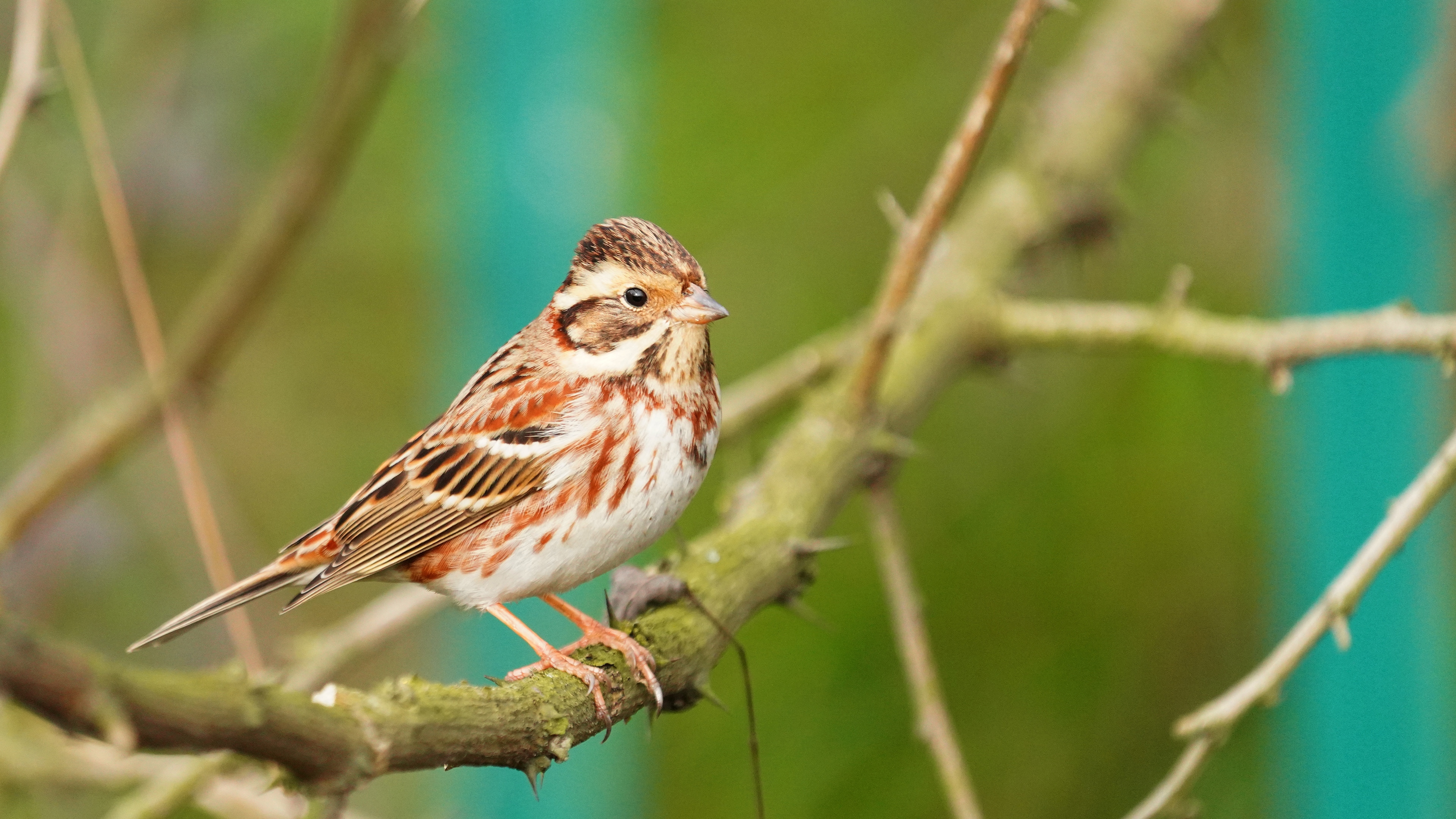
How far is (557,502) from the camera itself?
9.18 feet

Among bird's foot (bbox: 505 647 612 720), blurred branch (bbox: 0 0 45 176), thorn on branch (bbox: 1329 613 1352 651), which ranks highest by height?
blurred branch (bbox: 0 0 45 176)

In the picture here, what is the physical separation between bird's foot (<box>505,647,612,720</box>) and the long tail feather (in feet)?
1.76

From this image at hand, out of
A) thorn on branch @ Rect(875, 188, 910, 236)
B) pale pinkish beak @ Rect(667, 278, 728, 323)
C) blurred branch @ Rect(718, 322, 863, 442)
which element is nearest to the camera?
pale pinkish beak @ Rect(667, 278, 728, 323)

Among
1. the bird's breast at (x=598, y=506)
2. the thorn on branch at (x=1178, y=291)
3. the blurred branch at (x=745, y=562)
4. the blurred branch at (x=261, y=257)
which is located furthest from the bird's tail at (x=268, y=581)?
the thorn on branch at (x=1178, y=291)

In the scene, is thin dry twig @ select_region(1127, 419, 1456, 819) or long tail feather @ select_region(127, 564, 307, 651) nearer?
long tail feather @ select_region(127, 564, 307, 651)

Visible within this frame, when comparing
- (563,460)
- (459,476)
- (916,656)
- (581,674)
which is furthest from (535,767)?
(916,656)

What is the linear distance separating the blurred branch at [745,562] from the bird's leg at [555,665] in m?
0.02

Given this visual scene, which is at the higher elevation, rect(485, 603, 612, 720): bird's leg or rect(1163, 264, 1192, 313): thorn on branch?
rect(1163, 264, 1192, 313): thorn on branch

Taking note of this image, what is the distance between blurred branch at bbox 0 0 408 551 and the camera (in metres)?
3.17

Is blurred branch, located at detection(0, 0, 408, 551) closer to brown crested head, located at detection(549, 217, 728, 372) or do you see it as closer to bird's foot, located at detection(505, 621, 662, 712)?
brown crested head, located at detection(549, 217, 728, 372)

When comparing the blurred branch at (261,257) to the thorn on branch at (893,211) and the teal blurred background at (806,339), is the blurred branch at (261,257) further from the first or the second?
the thorn on branch at (893,211)

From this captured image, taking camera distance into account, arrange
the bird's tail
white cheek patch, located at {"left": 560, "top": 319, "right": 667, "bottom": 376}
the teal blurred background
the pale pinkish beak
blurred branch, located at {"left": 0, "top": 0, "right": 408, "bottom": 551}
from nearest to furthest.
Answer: the bird's tail < the pale pinkish beak < white cheek patch, located at {"left": 560, "top": 319, "right": 667, "bottom": 376} < blurred branch, located at {"left": 0, "top": 0, "right": 408, "bottom": 551} < the teal blurred background

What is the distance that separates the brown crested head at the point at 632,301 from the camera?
2641 mm

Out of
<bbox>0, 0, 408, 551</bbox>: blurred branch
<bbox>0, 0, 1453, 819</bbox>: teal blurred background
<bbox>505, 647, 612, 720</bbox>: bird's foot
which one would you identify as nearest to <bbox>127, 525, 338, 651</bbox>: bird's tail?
<bbox>505, 647, 612, 720</bbox>: bird's foot
